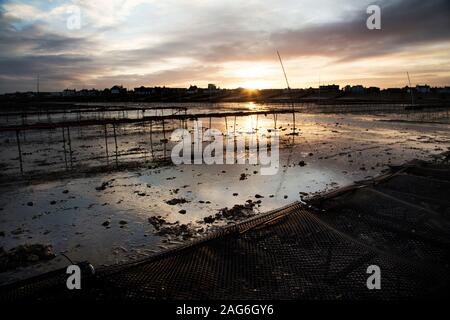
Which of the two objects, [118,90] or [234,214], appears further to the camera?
[118,90]

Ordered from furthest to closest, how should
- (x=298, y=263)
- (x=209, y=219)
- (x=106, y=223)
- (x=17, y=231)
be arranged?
(x=209, y=219)
(x=106, y=223)
(x=17, y=231)
(x=298, y=263)

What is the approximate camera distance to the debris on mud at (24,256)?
5218 millimetres

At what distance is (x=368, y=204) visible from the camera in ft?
20.2

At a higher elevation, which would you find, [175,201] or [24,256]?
[175,201]

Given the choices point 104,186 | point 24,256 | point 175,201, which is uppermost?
point 104,186

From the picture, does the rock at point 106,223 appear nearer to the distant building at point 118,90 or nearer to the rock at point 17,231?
the rock at point 17,231

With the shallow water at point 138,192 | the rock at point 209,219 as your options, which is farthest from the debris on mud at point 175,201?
the rock at point 209,219

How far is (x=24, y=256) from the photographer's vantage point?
545 centimetres

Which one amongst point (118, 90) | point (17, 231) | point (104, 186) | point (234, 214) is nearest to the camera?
point (17, 231)

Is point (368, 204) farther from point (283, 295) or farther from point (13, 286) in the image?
point (13, 286)

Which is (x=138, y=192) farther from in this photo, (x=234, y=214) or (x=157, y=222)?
(x=234, y=214)

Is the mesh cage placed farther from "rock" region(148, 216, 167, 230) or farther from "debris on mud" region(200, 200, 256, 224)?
"rock" region(148, 216, 167, 230)

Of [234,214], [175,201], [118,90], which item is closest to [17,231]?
[175,201]

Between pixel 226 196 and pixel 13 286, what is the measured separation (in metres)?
5.71
